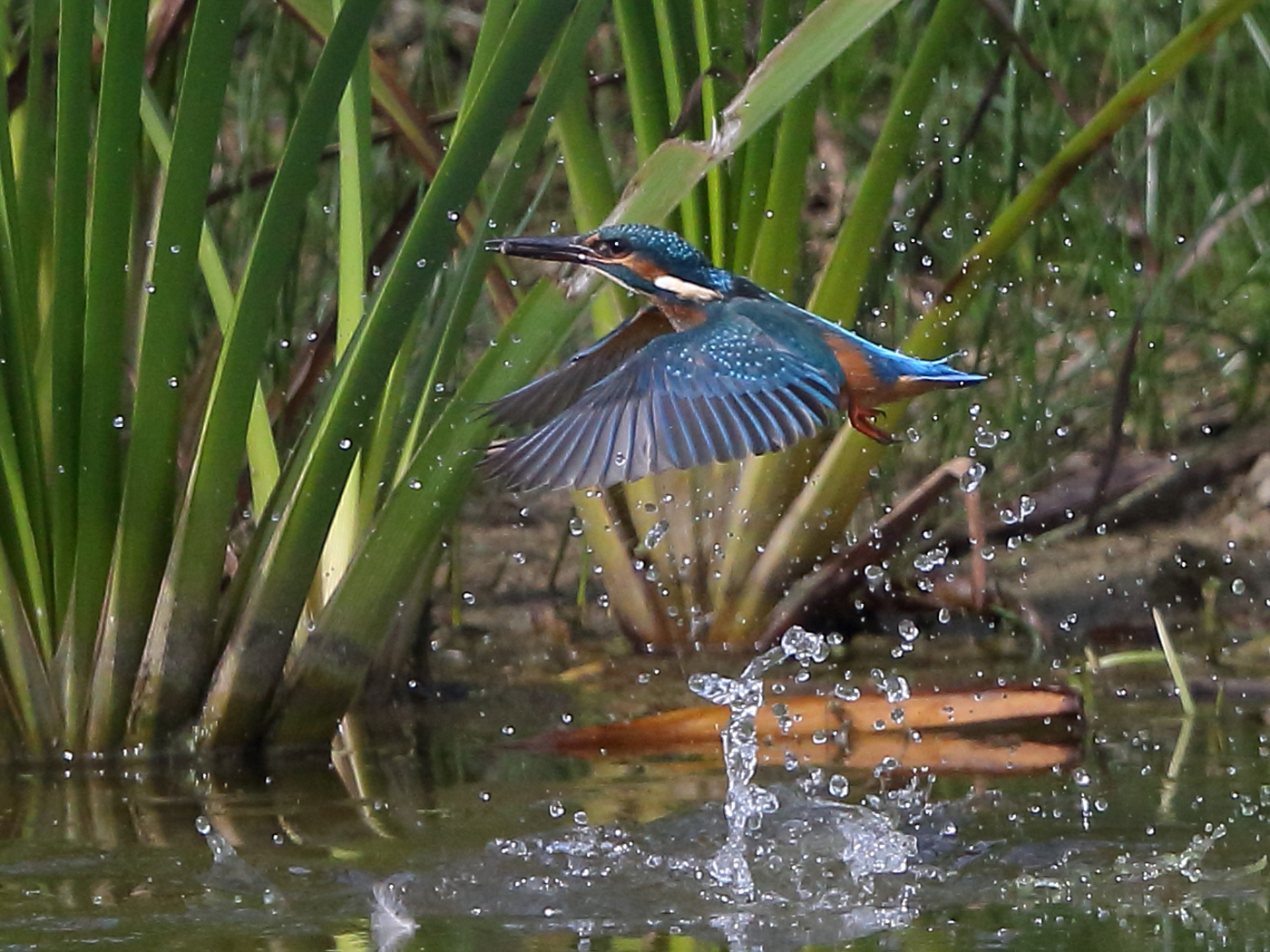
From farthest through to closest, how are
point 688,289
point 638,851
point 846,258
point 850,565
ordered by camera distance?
point 850,565 → point 846,258 → point 688,289 → point 638,851

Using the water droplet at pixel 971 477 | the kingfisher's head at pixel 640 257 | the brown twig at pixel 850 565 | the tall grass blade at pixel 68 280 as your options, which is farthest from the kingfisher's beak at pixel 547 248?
the brown twig at pixel 850 565

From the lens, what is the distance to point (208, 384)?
10.3ft

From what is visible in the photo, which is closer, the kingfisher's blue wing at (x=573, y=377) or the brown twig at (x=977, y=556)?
the kingfisher's blue wing at (x=573, y=377)

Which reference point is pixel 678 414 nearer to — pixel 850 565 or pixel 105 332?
pixel 105 332

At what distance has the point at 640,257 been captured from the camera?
2613 mm

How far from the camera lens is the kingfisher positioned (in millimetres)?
2258

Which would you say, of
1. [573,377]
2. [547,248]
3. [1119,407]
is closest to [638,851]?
[573,377]

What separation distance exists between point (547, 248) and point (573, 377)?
6.4 inches

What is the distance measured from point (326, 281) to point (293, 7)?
2.58ft

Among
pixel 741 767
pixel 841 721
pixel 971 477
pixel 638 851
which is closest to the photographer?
pixel 638 851

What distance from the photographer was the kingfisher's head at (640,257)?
8.44 ft

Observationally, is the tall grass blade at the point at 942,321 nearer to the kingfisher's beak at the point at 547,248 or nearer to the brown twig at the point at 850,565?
the brown twig at the point at 850,565

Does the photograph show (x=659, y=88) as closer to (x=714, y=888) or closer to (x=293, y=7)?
(x=293, y=7)

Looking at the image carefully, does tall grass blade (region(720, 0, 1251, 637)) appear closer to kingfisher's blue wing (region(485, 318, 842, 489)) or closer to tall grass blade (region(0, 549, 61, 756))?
kingfisher's blue wing (region(485, 318, 842, 489))
